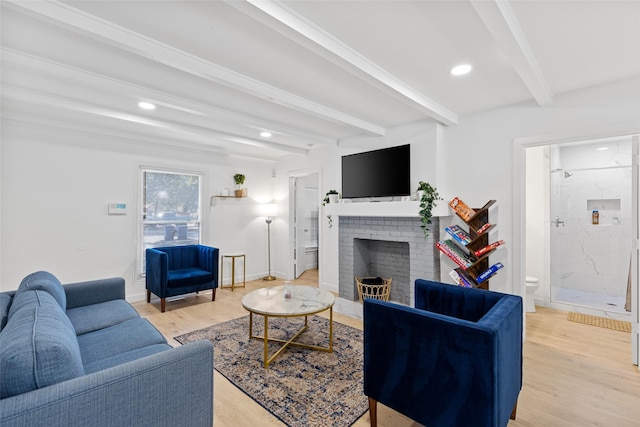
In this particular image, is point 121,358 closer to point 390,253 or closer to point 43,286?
point 43,286

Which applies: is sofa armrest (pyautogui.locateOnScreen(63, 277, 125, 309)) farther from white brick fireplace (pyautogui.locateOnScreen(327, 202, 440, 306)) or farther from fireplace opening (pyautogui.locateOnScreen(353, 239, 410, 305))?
fireplace opening (pyautogui.locateOnScreen(353, 239, 410, 305))

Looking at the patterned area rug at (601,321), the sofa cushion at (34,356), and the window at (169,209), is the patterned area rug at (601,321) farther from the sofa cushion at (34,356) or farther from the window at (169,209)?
the window at (169,209)

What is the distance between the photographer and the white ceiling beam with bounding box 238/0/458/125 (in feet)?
5.36

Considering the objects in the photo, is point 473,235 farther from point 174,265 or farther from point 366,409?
point 174,265

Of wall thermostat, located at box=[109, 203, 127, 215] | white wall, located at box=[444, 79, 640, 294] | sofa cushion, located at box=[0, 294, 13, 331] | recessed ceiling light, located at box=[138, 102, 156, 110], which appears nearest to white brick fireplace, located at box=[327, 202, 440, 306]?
white wall, located at box=[444, 79, 640, 294]

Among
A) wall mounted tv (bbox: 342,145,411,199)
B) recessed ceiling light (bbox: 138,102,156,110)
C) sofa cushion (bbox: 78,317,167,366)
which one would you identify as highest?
recessed ceiling light (bbox: 138,102,156,110)

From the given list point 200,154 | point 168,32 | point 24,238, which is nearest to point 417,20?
point 168,32

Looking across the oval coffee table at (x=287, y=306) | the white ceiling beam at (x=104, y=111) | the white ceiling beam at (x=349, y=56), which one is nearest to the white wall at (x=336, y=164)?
the white ceiling beam at (x=349, y=56)

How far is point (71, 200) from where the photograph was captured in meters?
3.89

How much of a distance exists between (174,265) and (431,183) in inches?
150

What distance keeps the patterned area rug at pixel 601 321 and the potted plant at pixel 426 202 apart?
6.91 feet

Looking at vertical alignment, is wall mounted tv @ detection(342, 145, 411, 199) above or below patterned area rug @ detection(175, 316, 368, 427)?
above

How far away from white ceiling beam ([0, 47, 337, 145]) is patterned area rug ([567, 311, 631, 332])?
4.06 m

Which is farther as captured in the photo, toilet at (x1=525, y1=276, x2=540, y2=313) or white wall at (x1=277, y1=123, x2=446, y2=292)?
toilet at (x1=525, y1=276, x2=540, y2=313)
